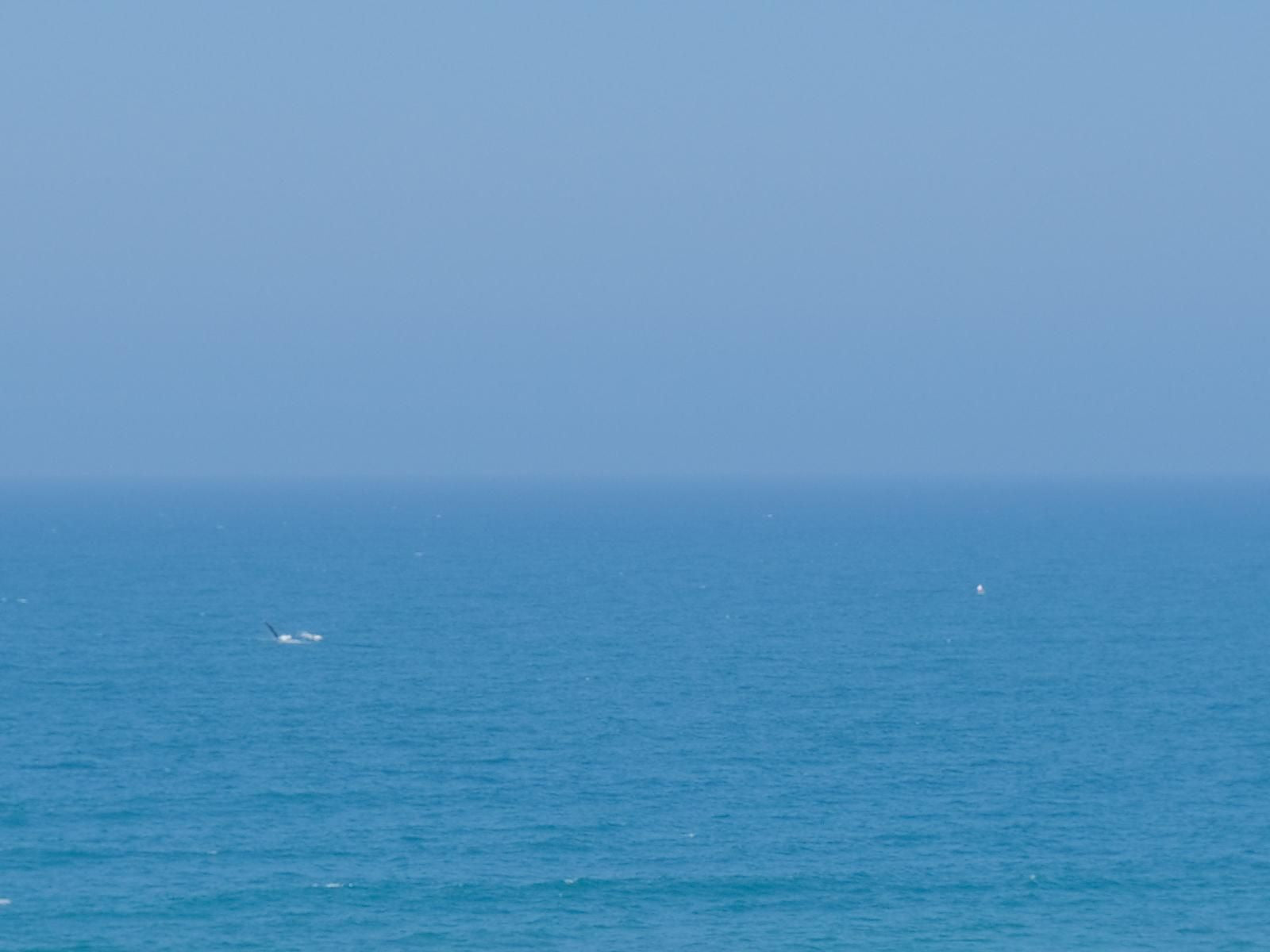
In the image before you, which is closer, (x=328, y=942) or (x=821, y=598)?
(x=328, y=942)

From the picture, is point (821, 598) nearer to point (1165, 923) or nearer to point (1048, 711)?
point (1048, 711)

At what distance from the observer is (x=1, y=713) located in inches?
3359

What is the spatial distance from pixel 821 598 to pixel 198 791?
82.8m

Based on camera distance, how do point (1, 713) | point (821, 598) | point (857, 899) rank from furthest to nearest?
point (821, 598) → point (1, 713) → point (857, 899)

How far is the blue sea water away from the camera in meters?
54.5

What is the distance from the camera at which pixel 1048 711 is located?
88.7 meters

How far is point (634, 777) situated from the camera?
72.6m

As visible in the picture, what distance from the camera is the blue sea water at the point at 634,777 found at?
54.5 metres

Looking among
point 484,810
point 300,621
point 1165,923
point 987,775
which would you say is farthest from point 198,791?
point 300,621

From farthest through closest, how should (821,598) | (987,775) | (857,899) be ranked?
(821,598)
(987,775)
(857,899)

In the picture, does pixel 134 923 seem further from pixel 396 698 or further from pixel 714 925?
pixel 396 698

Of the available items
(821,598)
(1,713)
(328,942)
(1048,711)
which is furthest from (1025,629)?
(328,942)

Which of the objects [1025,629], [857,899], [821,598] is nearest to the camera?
[857,899]

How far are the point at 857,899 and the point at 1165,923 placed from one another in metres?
10.1
